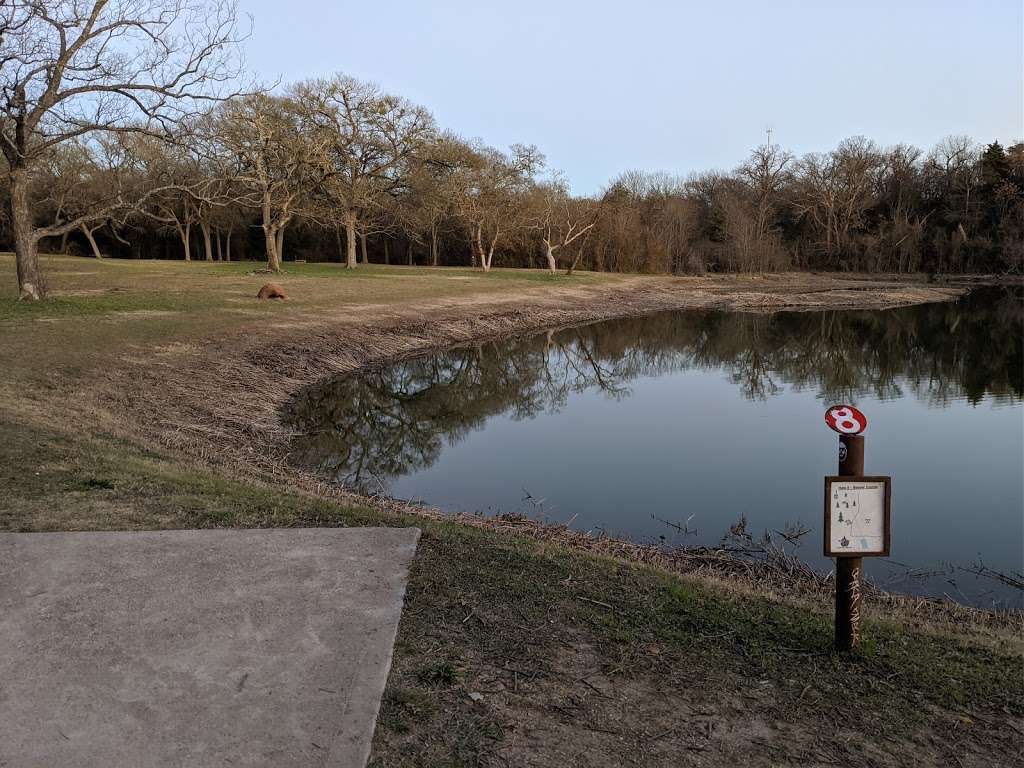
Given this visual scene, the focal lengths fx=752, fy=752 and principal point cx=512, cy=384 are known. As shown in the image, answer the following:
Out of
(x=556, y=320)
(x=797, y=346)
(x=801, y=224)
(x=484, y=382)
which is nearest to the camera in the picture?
(x=484, y=382)

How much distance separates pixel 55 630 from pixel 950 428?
13819mm

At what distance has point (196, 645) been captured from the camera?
3891 millimetres

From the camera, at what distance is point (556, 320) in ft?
102

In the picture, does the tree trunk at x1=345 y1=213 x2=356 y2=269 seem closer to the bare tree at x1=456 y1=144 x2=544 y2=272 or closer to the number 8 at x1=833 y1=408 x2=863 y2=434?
the bare tree at x1=456 y1=144 x2=544 y2=272

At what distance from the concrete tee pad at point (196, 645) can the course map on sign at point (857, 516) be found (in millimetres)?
2395

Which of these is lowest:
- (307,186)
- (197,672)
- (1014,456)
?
(1014,456)

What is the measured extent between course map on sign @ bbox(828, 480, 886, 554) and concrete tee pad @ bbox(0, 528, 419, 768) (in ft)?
7.86

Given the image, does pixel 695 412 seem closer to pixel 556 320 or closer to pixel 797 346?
pixel 797 346

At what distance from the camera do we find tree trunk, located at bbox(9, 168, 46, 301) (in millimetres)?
17375

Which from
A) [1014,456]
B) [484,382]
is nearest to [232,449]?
[484,382]

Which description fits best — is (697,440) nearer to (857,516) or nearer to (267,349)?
(857,516)

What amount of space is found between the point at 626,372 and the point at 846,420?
1688cm

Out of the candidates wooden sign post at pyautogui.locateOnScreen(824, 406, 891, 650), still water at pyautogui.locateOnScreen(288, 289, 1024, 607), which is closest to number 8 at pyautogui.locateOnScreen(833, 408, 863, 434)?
wooden sign post at pyautogui.locateOnScreen(824, 406, 891, 650)

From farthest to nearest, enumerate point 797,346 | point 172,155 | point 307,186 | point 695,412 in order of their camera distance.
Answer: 1. point 307,186
2. point 172,155
3. point 797,346
4. point 695,412
